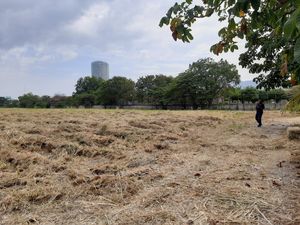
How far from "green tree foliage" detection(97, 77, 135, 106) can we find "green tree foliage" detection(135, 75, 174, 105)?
216 cm

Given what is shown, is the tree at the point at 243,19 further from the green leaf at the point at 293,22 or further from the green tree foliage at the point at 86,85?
the green tree foliage at the point at 86,85

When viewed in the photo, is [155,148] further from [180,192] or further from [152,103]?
[152,103]

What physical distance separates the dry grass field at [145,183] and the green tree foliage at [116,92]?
2148 inches

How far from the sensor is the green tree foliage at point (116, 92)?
62.7 metres

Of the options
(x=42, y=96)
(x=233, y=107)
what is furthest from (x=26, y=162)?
(x=42, y=96)

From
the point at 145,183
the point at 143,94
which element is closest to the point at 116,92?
the point at 143,94

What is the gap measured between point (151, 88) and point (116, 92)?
684 cm

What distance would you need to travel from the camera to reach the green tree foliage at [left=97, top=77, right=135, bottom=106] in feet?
206

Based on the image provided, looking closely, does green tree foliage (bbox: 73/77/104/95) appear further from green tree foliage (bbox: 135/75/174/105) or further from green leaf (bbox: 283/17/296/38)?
green leaf (bbox: 283/17/296/38)

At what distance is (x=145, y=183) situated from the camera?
5020mm

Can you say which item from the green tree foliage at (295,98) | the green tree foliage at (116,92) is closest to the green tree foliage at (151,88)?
the green tree foliage at (116,92)

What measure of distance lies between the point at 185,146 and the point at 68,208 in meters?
4.97

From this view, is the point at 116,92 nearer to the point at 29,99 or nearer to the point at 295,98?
the point at 29,99

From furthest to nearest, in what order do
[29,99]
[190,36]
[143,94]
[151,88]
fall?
[29,99] < [151,88] < [143,94] < [190,36]
